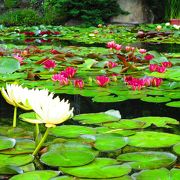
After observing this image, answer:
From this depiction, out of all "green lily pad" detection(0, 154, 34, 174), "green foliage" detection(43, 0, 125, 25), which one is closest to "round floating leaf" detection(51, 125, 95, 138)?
"green lily pad" detection(0, 154, 34, 174)

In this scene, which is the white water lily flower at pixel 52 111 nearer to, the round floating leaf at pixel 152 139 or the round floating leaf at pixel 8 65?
the round floating leaf at pixel 152 139

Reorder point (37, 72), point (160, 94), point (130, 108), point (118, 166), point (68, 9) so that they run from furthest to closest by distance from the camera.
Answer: point (68, 9) < point (37, 72) < point (160, 94) < point (130, 108) < point (118, 166)

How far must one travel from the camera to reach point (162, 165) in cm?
114

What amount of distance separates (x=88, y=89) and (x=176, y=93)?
434 millimetres

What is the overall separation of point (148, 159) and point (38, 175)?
0.31 meters

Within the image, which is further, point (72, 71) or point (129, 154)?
point (72, 71)

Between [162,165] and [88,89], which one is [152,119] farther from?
[88,89]

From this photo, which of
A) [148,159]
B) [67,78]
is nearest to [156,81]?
[67,78]

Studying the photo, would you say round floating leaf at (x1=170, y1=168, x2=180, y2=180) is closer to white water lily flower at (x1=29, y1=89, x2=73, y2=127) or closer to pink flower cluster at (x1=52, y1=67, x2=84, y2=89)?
white water lily flower at (x1=29, y1=89, x2=73, y2=127)

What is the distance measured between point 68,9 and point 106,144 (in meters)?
8.47

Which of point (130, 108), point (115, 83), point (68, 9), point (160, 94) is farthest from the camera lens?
point (68, 9)

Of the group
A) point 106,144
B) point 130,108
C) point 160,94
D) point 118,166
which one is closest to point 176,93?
point 160,94

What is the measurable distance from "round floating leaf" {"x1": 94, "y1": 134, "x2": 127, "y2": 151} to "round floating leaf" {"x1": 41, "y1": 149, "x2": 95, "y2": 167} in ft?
0.23

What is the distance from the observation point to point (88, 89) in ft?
7.26
